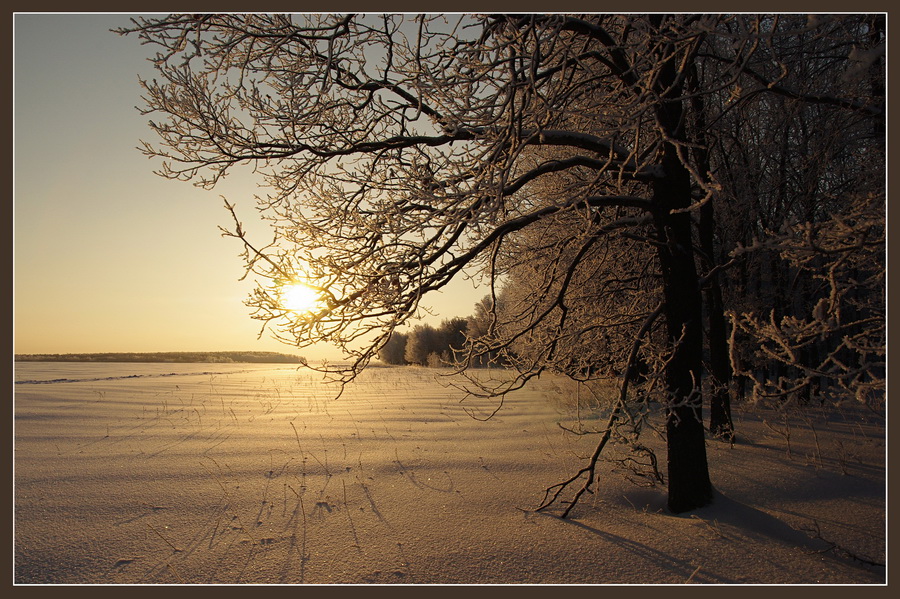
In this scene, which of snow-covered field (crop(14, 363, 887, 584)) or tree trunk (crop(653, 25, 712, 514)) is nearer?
snow-covered field (crop(14, 363, 887, 584))

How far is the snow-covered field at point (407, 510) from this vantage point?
308cm

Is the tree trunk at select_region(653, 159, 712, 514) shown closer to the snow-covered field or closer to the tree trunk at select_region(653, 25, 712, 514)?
the tree trunk at select_region(653, 25, 712, 514)

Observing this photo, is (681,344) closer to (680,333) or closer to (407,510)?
(680,333)

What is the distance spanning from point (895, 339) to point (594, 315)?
2.75m

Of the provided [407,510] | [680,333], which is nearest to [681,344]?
[680,333]

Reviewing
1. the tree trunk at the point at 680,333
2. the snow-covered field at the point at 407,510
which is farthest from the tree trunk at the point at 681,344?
the snow-covered field at the point at 407,510

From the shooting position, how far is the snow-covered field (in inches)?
121

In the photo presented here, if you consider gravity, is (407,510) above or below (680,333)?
below

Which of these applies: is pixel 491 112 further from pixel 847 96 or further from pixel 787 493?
pixel 787 493

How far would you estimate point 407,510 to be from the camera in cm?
394

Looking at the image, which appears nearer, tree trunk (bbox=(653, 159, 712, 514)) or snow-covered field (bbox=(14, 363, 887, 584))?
snow-covered field (bbox=(14, 363, 887, 584))

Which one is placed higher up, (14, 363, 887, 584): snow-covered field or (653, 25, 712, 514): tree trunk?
(653, 25, 712, 514): tree trunk

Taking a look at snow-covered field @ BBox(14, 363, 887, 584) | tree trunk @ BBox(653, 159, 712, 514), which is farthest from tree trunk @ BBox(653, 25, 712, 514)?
snow-covered field @ BBox(14, 363, 887, 584)

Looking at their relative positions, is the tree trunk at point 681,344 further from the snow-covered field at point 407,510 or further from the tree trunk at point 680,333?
the snow-covered field at point 407,510
